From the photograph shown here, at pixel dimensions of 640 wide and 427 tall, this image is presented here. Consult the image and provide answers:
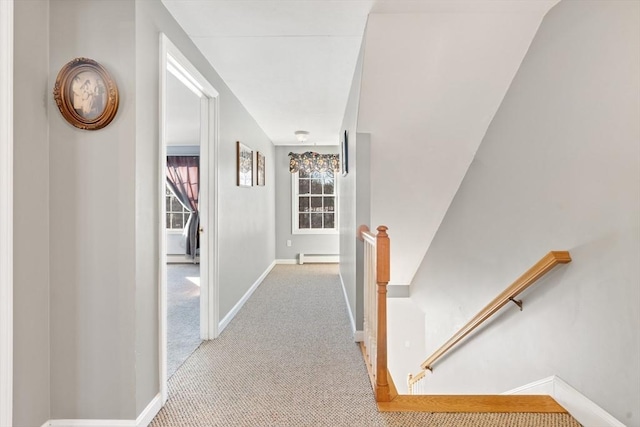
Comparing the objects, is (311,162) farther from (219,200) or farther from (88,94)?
(88,94)

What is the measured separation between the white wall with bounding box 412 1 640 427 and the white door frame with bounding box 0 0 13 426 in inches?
102

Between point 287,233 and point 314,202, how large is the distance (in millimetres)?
800

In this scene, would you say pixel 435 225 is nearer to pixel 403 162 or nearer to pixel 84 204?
pixel 403 162

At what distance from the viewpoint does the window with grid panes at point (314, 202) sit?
6.64 meters

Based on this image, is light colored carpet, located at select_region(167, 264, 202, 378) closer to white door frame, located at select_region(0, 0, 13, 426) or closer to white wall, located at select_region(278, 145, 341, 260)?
white door frame, located at select_region(0, 0, 13, 426)

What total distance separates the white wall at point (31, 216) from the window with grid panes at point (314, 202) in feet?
16.7

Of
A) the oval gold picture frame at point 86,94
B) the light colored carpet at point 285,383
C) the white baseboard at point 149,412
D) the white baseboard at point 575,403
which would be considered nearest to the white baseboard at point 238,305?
the light colored carpet at point 285,383

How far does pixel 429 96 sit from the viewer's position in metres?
2.51

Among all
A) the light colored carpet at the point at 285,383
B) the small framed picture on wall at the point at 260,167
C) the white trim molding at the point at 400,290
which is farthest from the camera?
the small framed picture on wall at the point at 260,167

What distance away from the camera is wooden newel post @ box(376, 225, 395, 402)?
1899 millimetres

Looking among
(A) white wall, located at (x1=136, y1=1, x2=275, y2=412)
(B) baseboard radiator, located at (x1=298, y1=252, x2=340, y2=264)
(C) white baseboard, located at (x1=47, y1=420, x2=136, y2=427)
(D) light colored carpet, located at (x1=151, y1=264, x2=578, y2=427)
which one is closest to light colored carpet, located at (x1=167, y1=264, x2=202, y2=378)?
(D) light colored carpet, located at (x1=151, y1=264, x2=578, y2=427)

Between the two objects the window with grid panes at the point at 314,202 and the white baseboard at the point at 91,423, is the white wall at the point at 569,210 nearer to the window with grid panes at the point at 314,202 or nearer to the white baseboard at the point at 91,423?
the white baseboard at the point at 91,423

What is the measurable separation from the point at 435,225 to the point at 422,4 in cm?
221

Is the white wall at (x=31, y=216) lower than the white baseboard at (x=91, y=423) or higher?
higher
